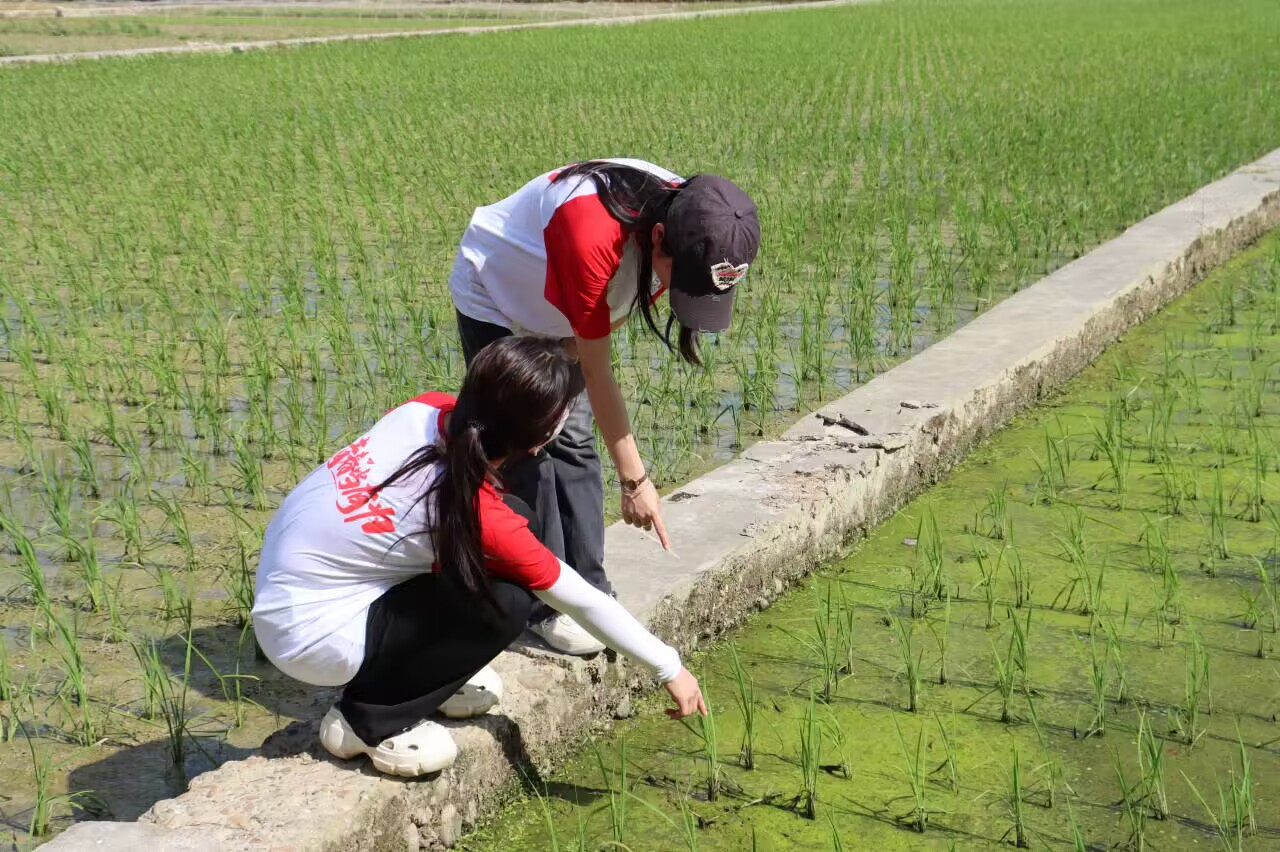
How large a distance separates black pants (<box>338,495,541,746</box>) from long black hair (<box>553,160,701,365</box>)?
0.46 meters

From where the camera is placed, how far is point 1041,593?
284cm

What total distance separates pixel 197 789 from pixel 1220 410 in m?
2.98

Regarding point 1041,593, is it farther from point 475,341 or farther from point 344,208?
point 344,208

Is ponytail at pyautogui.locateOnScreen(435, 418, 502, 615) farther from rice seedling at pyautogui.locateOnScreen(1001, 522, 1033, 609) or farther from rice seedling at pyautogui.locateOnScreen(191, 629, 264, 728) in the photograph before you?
rice seedling at pyautogui.locateOnScreen(1001, 522, 1033, 609)

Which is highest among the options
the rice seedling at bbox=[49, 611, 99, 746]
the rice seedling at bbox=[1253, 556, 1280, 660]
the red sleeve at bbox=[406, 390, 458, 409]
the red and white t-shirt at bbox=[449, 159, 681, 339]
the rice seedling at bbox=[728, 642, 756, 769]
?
Result: the red and white t-shirt at bbox=[449, 159, 681, 339]

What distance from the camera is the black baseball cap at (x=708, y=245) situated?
78.4 inches

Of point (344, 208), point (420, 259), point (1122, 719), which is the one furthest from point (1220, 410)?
point (344, 208)

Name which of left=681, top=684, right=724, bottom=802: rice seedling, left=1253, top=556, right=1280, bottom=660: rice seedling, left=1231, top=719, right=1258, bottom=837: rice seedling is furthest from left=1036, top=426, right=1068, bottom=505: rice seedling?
left=681, top=684, right=724, bottom=802: rice seedling

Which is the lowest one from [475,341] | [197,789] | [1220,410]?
[1220,410]

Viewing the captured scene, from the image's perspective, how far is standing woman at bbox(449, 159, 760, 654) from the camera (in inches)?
79.6

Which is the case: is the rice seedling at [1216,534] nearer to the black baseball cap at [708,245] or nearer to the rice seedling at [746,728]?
the rice seedling at [746,728]

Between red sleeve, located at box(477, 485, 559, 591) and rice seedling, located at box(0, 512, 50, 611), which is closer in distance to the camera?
red sleeve, located at box(477, 485, 559, 591)

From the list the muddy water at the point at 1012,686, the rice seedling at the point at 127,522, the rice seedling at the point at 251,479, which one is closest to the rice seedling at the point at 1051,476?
the muddy water at the point at 1012,686

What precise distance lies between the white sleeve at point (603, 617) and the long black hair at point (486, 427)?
107mm
